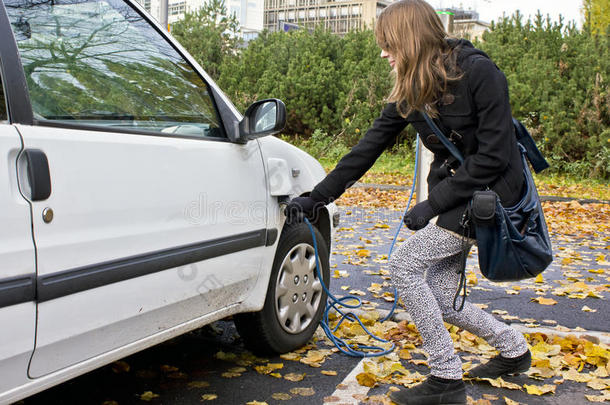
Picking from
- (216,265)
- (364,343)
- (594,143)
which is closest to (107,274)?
(216,265)

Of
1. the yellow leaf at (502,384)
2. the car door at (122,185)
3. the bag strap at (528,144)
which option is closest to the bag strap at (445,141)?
the bag strap at (528,144)

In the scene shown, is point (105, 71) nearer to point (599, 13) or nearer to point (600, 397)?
point (600, 397)

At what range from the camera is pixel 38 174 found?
6.72ft

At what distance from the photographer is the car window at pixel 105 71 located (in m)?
2.29

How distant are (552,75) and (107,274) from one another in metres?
14.3

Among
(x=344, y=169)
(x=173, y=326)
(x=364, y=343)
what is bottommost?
(x=364, y=343)

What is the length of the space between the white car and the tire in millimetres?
12

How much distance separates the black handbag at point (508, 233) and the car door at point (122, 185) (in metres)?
1.06

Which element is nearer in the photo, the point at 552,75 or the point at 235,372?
the point at 235,372

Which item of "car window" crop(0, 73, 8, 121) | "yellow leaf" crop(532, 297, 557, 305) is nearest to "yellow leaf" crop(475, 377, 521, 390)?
"yellow leaf" crop(532, 297, 557, 305)

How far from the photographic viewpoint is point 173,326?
2828 mm

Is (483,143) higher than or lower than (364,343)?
higher

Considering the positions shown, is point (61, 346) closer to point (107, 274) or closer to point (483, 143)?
point (107, 274)

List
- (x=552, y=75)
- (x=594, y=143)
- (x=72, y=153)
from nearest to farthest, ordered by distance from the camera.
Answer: (x=72, y=153)
(x=594, y=143)
(x=552, y=75)
